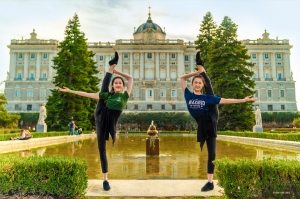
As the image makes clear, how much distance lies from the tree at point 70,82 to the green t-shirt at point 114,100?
2081 centimetres

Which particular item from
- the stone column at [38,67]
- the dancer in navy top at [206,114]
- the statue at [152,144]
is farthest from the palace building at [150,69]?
the dancer in navy top at [206,114]

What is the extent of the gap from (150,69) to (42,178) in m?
58.0

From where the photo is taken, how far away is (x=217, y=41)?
1063 inches

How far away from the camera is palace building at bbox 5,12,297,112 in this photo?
2330 inches

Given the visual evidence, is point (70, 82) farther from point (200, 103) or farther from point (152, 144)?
point (200, 103)

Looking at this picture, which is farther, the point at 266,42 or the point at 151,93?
the point at 266,42

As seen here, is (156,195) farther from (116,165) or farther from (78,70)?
(78,70)

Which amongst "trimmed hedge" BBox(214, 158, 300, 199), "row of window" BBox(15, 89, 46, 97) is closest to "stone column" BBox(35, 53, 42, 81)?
"row of window" BBox(15, 89, 46, 97)

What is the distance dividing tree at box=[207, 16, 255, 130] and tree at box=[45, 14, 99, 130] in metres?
12.0

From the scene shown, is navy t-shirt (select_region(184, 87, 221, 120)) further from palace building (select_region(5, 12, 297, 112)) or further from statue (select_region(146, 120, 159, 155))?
palace building (select_region(5, 12, 297, 112))

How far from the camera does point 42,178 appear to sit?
3.74m

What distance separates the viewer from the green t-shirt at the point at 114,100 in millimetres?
4336

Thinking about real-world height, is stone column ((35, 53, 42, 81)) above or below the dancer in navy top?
above

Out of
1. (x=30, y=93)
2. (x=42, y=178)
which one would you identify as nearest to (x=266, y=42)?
(x=30, y=93)
